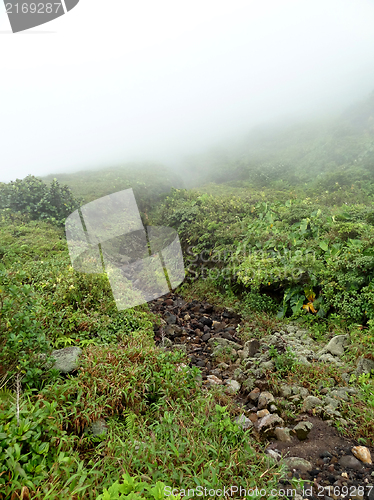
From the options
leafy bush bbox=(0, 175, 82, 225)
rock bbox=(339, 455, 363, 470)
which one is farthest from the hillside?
leafy bush bbox=(0, 175, 82, 225)

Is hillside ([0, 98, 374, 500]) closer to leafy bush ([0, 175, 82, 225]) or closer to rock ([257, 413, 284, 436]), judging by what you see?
rock ([257, 413, 284, 436])

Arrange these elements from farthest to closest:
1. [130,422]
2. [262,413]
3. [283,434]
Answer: [262,413] < [283,434] < [130,422]

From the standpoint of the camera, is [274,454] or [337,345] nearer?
[274,454]

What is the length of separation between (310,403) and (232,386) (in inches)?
37.6

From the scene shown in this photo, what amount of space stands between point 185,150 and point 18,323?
871 inches

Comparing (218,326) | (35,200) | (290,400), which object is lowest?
(218,326)

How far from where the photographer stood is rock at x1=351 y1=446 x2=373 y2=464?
8.28 feet

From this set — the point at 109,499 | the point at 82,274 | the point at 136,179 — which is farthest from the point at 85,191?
the point at 109,499

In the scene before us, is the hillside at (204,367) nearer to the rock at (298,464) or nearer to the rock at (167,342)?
the rock at (298,464)

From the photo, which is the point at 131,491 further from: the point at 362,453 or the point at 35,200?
the point at 35,200

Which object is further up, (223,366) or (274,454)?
(274,454)

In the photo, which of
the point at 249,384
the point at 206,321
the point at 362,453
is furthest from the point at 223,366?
the point at 362,453

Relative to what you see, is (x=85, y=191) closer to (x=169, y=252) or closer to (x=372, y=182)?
(x=169, y=252)

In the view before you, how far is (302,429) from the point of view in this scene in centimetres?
294
